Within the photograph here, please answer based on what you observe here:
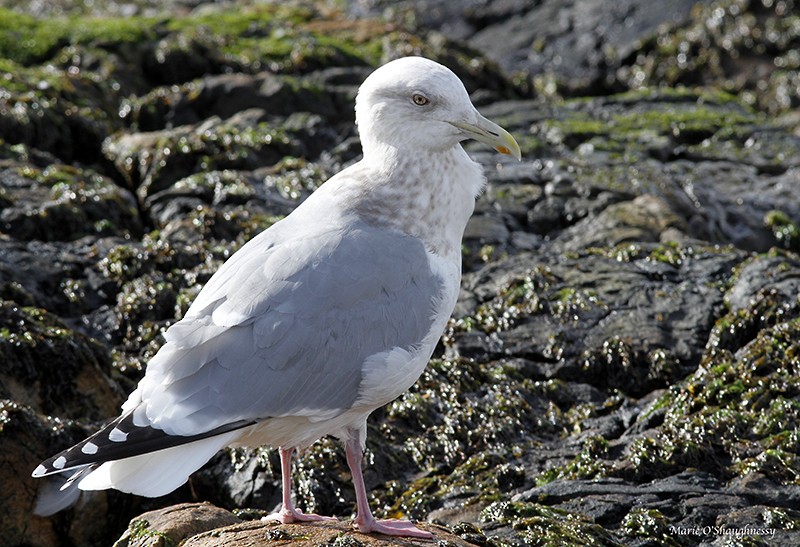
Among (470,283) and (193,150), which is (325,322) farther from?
(193,150)

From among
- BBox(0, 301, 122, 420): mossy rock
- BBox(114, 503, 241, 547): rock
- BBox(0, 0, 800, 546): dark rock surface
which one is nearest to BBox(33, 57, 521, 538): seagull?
BBox(114, 503, 241, 547): rock

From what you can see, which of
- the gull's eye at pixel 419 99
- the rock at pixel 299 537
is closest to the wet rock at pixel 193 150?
the gull's eye at pixel 419 99

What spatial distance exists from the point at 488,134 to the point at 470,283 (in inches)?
100

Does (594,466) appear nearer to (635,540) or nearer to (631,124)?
(635,540)

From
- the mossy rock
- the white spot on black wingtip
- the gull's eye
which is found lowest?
the mossy rock

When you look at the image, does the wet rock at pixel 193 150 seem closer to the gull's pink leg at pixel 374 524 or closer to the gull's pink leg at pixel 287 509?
the gull's pink leg at pixel 287 509

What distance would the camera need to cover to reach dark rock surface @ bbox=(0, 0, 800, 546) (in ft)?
19.3

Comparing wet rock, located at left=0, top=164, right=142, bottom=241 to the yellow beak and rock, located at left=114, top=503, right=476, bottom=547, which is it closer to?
rock, located at left=114, top=503, right=476, bottom=547

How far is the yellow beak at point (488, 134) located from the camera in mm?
5594

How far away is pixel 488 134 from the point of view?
5621 mm

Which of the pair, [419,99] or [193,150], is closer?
[419,99]

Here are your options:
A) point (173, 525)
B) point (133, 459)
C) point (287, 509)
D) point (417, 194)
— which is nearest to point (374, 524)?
point (287, 509)

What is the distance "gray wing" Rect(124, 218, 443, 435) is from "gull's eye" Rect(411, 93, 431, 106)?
73 cm

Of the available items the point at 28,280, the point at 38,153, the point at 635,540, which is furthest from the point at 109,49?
the point at 635,540
